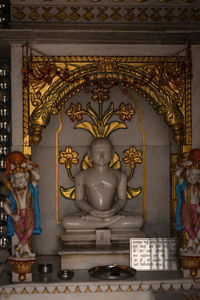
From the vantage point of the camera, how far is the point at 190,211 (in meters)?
4.36

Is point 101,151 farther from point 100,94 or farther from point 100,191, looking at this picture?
point 100,94

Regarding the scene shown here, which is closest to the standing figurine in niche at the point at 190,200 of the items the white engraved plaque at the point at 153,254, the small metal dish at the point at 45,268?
the white engraved plaque at the point at 153,254

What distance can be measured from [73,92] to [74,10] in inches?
33.8

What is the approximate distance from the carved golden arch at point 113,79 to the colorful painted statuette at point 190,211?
329 mm

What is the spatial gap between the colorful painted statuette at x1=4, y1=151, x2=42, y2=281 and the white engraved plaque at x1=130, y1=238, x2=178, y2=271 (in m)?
1.05

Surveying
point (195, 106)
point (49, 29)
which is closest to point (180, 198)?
point (195, 106)

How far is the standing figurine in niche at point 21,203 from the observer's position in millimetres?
4219

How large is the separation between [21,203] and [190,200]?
5.38 ft

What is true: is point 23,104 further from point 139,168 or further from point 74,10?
point 139,168

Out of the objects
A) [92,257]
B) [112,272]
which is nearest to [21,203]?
[92,257]

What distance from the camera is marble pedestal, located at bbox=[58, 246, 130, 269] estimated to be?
15.0ft

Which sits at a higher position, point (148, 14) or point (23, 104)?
point (148, 14)

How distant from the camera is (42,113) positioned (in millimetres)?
4508

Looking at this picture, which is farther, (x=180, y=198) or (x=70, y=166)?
(x=70, y=166)
